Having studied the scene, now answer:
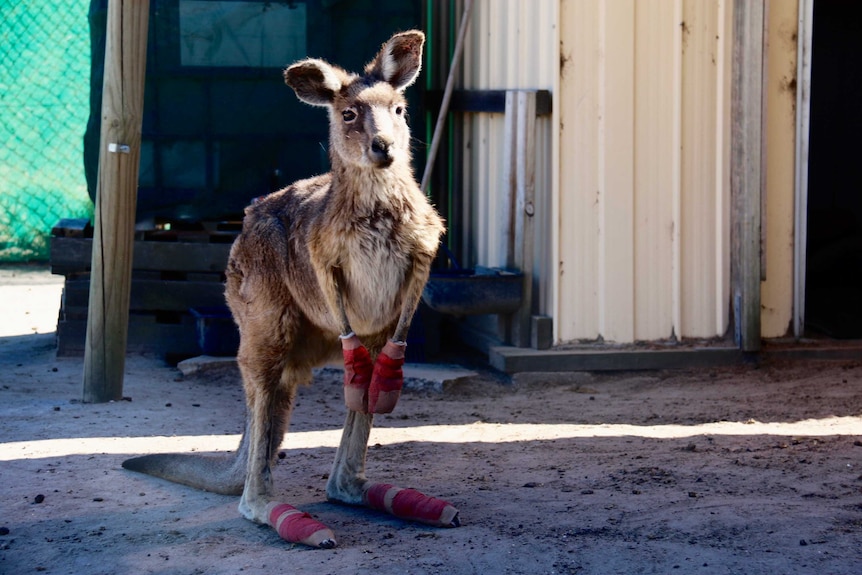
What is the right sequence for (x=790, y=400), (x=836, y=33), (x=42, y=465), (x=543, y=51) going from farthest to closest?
(x=836, y=33), (x=543, y=51), (x=790, y=400), (x=42, y=465)

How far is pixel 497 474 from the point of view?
575cm

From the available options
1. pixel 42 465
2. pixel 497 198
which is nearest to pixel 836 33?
pixel 497 198

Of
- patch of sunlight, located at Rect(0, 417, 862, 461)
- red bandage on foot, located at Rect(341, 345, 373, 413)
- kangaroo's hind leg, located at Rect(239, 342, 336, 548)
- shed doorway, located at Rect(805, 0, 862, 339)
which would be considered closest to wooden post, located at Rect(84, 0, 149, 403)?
patch of sunlight, located at Rect(0, 417, 862, 461)

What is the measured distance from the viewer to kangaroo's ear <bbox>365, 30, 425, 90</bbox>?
16.6ft

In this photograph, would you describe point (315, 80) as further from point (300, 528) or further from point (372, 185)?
point (300, 528)

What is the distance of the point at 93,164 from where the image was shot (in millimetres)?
9266

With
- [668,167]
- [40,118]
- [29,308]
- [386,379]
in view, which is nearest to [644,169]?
[668,167]

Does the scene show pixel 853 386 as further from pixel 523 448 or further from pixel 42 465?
pixel 42 465

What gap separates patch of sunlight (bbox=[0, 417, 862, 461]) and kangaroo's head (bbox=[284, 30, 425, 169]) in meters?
2.15

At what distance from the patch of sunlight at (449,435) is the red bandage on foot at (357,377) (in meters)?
1.69

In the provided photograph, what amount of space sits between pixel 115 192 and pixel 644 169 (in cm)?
361

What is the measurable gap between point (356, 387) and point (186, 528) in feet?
3.29

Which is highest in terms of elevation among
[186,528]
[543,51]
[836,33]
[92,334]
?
[836,33]

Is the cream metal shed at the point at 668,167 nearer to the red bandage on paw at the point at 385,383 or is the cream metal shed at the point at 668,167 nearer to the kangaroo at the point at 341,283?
the kangaroo at the point at 341,283
